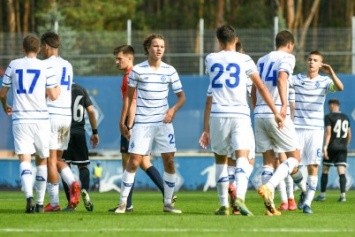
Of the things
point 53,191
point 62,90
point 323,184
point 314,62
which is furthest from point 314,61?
point 323,184

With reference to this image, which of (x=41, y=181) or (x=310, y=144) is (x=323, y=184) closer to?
(x=310, y=144)

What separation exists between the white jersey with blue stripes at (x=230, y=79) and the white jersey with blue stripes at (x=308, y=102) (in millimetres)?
3035

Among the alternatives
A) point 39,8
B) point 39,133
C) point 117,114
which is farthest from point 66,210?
point 39,8

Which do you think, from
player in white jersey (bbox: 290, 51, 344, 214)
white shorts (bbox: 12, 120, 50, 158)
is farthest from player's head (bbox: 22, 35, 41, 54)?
player in white jersey (bbox: 290, 51, 344, 214)

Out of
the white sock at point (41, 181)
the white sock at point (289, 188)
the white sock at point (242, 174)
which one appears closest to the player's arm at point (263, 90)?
the white sock at point (242, 174)

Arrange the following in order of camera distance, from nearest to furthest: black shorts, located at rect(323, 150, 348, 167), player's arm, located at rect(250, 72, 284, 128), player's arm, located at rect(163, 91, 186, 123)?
1. player's arm, located at rect(250, 72, 284, 128)
2. player's arm, located at rect(163, 91, 186, 123)
3. black shorts, located at rect(323, 150, 348, 167)

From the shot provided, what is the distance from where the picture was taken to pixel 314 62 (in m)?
16.9

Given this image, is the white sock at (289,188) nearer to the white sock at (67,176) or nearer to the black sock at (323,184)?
the white sock at (67,176)

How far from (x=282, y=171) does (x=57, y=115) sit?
3.14m

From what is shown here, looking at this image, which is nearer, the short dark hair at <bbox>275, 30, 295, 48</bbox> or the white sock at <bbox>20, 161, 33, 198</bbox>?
the white sock at <bbox>20, 161, 33, 198</bbox>

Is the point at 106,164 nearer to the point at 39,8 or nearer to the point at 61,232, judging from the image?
the point at 61,232

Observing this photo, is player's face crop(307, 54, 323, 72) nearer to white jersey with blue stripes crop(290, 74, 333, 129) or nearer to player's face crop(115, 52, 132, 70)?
white jersey with blue stripes crop(290, 74, 333, 129)

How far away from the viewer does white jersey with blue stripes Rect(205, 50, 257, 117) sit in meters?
14.3

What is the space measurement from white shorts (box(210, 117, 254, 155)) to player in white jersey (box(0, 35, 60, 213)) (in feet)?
7.17
